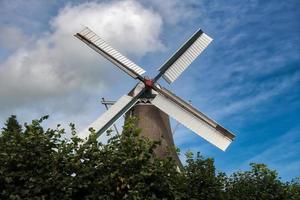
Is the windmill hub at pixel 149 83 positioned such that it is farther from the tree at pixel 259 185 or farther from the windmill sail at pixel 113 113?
the tree at pixel 259 185

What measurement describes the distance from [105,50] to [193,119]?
9943 mm

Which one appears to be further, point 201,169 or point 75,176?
point 201,169

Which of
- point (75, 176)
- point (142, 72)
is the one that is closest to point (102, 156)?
point (75, 176)

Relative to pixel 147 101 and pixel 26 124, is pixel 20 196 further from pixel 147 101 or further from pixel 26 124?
pixel 147 101

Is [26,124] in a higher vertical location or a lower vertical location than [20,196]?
higher

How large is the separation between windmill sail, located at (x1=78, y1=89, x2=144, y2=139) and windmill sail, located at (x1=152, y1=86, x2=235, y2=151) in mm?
1944

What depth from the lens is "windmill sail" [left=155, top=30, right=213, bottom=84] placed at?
4485 centimetres

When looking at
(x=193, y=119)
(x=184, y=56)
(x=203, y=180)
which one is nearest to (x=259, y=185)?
(x=203, y=180)

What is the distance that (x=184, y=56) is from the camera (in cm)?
4600

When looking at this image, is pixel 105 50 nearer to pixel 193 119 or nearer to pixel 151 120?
pixel 151 120

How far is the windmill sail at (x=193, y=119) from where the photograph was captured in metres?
41.0

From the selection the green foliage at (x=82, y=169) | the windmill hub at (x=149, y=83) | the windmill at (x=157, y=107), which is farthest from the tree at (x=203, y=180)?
the windmill hub at (x=149, y=83)

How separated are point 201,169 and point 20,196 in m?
9.23

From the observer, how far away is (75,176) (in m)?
21.9
